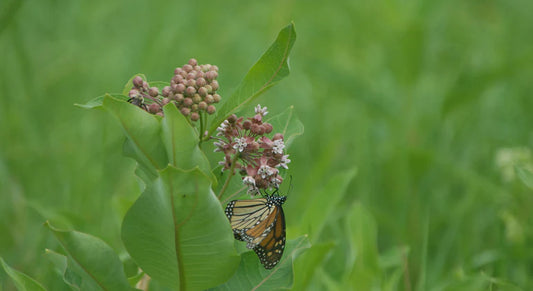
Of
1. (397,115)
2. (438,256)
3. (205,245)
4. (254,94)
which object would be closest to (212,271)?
(205,245)

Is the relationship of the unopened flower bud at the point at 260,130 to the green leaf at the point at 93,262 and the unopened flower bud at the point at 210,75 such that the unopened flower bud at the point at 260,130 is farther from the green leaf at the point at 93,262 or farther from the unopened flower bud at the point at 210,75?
the green leaf at the point at 93,262

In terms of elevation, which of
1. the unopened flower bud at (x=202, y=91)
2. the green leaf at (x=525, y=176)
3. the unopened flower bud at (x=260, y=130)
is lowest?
the green leaf at (x=525, y=176)

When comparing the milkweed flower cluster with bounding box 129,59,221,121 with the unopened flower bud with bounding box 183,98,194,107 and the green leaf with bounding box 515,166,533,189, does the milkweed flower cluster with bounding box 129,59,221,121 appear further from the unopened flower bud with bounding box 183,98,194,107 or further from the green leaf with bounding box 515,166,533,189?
the green leaf with bounding box 515,166,533,189

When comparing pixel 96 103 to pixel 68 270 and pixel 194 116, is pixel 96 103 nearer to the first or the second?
pixel 194 116

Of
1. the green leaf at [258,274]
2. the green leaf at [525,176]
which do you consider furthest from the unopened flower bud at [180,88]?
the green leaf at [525,176]

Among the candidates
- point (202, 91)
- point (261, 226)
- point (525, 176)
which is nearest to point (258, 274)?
point (261, 226)

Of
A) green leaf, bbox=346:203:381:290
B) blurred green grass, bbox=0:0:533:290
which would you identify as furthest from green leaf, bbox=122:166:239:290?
green leaf, bbox=346:203:381:290
